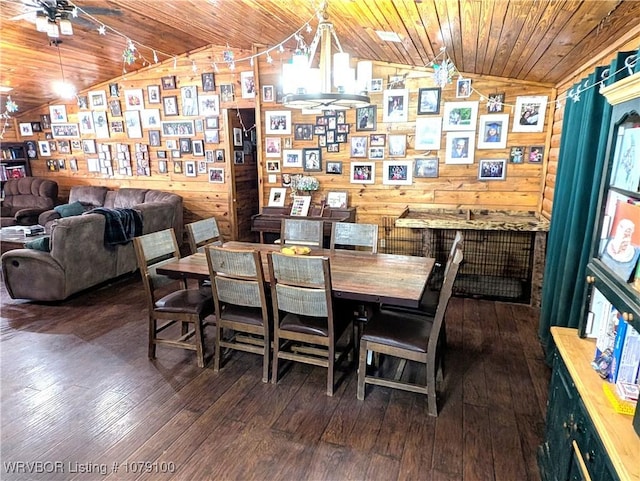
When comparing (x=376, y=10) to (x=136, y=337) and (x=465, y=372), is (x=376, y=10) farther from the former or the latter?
(x=136, y=337)

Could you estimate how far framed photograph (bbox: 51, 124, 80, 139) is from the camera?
6.62 metres

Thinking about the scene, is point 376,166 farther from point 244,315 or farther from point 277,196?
point 244,315

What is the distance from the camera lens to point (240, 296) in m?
2.51

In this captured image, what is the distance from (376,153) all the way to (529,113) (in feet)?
5.53

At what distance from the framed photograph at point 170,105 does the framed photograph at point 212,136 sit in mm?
593

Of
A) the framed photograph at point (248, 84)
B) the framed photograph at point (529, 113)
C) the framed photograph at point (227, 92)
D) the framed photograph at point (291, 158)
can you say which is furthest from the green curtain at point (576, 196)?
the framed photograph at point (227, 92)

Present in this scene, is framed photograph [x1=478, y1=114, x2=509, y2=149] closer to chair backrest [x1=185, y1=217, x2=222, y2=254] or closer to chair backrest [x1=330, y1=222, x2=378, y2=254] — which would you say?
chair backrest [x1=330, y1=222, x2=378, y2=254]

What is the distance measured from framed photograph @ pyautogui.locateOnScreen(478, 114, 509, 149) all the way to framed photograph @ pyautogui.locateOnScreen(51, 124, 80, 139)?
6.39m

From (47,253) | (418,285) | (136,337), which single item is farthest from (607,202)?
(47,253)

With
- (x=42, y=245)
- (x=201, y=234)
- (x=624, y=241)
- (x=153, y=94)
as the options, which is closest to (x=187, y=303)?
(x=201, y=234)

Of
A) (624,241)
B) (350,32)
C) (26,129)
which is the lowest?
(624,241)

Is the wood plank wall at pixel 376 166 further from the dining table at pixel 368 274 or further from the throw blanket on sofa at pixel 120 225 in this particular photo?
the dining table at pixel 368 274

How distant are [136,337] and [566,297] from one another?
10.5 feet

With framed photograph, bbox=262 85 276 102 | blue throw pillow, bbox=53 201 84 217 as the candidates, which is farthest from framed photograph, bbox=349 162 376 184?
blue throw pillow, bbox=53 201 84 217
